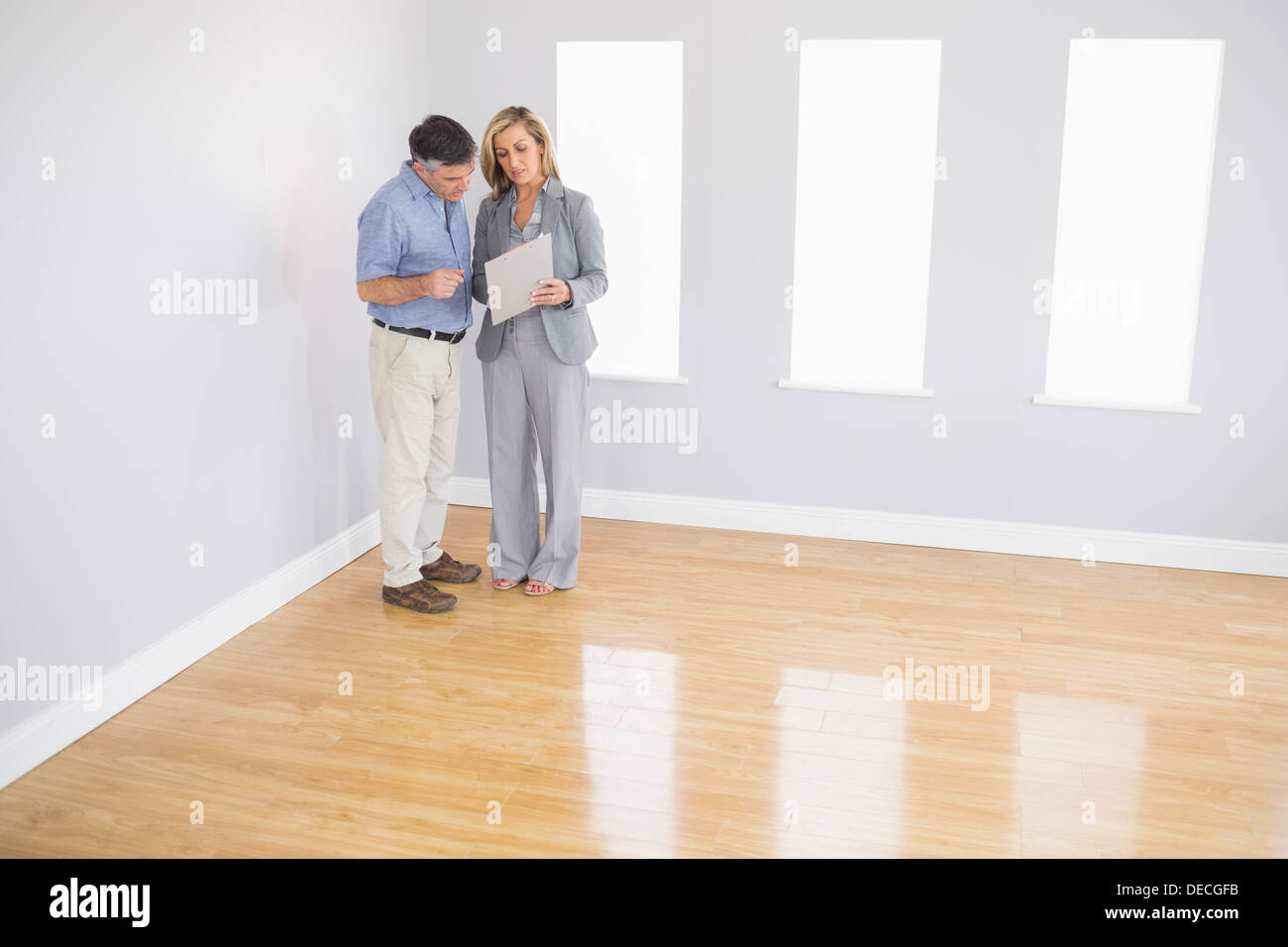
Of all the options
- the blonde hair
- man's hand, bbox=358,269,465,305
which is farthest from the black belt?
the blonde hair

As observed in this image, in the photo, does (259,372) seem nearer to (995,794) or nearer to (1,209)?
(1,209)

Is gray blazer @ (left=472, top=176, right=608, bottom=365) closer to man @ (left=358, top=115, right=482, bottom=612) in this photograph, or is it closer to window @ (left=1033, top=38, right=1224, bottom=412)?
man @ (left=358, top=115, right=482, bottom=612)

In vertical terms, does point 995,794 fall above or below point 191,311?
below

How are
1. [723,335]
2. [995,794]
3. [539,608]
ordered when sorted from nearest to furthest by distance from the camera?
[995,794], [539,608], [723,335]

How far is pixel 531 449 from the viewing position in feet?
14.4

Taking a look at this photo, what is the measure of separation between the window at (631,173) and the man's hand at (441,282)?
1312mm

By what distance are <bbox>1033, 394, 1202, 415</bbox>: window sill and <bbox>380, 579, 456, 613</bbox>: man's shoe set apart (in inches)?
98.0

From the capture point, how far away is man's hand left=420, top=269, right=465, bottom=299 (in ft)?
12.7

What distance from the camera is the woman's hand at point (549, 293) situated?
3.96 m

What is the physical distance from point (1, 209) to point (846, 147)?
315 cm

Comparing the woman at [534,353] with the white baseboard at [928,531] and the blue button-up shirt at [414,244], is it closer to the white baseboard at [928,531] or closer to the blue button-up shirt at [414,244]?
the blue button-up shirt at [414,244]

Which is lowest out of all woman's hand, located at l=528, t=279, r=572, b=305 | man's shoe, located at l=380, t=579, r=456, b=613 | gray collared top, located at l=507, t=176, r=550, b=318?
man's shoe, located at l=380, t=579, r=456, b=613
